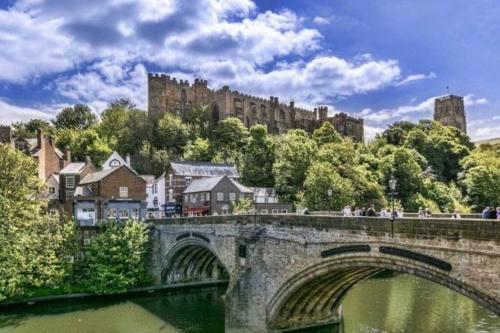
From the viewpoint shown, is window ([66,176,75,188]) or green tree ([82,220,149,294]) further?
window ([66,176,75,188])

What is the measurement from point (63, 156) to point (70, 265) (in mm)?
32562

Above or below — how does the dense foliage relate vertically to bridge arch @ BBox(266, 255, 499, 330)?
above

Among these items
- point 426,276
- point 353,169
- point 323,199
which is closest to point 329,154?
point 353,169

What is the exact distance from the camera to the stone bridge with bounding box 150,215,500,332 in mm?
15891

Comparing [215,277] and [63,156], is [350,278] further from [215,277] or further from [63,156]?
[63,156]

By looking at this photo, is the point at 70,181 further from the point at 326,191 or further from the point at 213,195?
the point at 326,191

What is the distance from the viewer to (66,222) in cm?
4181

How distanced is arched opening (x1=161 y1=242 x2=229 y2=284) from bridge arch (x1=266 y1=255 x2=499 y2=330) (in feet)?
45.6

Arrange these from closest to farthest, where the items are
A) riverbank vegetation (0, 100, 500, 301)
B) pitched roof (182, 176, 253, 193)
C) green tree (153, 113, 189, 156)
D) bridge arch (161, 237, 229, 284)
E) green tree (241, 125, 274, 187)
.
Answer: riverbank vegetation (0, 100, 500, 301), bridge arch (161, 237, 229, 284), pitched roof (182, 176, 253, 193), green tree (241, 125, 274, 187), green tree (153, 113, 189, 156)

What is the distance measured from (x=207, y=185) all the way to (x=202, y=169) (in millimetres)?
9046

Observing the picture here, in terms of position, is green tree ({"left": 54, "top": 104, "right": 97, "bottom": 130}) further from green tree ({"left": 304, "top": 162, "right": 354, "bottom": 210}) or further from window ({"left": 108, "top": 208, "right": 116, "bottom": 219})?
green tree ({"left": 304, "top": 162, "right": 354, "bottom": 210})

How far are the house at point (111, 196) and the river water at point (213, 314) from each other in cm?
1401

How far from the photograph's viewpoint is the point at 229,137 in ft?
282

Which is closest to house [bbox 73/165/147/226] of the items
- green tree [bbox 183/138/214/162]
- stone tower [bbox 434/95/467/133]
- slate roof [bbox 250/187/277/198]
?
slate roof [bbox 250/187/277/198]
